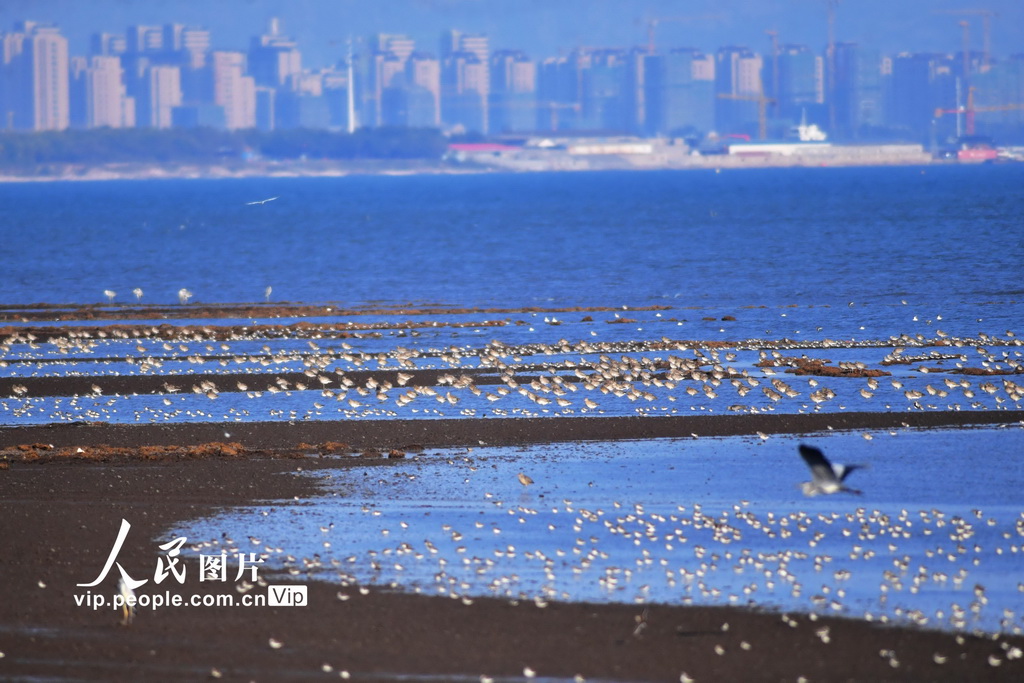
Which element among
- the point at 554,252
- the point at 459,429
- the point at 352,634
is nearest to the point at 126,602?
the point at 352,634

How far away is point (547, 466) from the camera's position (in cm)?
1780

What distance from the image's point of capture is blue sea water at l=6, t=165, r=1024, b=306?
155ft

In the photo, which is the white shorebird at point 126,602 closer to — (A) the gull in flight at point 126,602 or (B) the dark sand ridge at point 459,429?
(A) the gull in flight at point 126,602

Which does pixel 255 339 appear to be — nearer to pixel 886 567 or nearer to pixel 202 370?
pixel 202 370

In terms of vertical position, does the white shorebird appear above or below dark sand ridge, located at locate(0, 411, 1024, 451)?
above

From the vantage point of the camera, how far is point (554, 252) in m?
69.0

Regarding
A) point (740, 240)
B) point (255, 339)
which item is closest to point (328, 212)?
point (740, 240)
